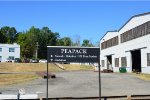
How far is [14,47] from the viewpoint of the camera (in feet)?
401

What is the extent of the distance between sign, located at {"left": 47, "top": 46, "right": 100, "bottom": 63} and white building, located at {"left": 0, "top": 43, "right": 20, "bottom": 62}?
103 meters

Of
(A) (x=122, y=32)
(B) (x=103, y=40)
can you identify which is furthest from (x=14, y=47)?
(A) (x=122, y=32)

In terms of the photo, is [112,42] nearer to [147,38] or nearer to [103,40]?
[103,40]

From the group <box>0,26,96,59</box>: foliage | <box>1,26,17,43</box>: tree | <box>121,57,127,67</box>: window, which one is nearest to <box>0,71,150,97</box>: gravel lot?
<box>121,57,127,67</box>: window

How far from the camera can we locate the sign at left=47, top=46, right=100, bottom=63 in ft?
61.5

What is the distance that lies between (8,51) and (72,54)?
10481cm

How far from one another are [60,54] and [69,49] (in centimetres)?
57

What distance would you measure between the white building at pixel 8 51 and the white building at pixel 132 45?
4179 cm

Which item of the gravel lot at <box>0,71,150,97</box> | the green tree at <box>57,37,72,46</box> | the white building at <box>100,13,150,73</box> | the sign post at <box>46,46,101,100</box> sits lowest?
the gravel lot at <box>0,71,150,97</box>

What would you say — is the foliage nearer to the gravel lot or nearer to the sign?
the gravel lot

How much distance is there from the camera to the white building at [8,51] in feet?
393

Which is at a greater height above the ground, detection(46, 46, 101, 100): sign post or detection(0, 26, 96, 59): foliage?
detection(0, 26, 96, 59): foliage

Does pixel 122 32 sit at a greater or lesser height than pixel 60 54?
greater

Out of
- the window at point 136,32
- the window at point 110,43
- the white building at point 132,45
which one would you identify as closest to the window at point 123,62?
the white building at point 132,45
